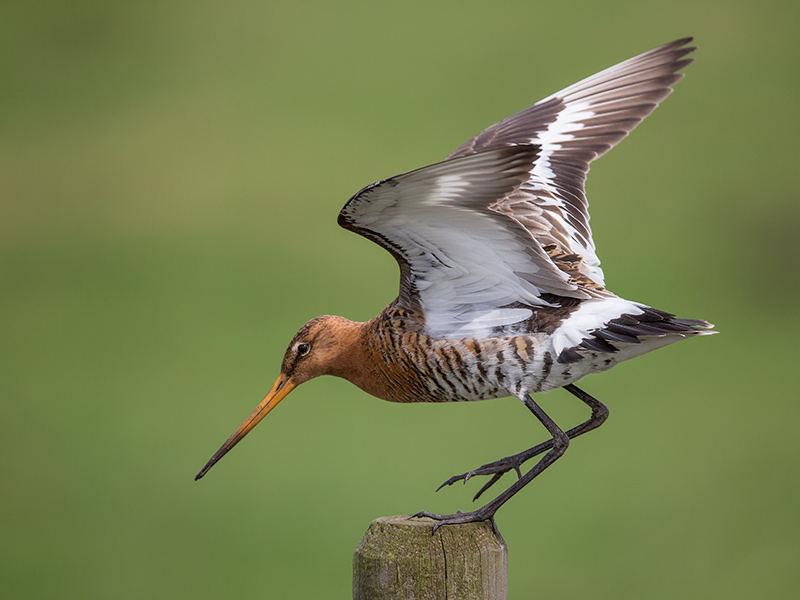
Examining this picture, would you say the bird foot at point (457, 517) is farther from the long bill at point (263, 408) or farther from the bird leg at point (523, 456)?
the long bill at point (263, 408)

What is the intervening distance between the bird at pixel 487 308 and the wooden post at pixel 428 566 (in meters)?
0.20

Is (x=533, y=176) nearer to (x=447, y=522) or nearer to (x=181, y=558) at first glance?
(x=447, y=522)

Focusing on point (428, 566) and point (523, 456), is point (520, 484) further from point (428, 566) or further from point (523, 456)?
point (428, 566)

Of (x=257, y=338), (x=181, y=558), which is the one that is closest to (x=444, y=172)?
(x=181, y=558)

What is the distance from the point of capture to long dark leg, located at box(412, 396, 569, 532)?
392 centimetres

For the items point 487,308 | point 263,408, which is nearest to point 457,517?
point 487,308

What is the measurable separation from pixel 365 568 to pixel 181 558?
6896 mm

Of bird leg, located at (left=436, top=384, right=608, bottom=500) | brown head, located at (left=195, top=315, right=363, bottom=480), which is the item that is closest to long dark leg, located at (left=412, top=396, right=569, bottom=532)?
bird leg, located at (left=436, top=384, right=608, bottom=500)

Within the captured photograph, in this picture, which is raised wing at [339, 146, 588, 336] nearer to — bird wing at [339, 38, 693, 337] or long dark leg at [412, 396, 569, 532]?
bird wing at [339, 38, 693, 337]

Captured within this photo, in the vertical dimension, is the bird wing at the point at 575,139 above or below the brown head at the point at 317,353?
above

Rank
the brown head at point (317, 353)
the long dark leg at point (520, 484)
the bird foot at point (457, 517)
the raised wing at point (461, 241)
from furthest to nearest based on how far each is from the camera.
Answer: the brown head at point (317, 353)
the raised wing at point (461, 241)
the long dark leg at point (520, 484)
the bird foot at point (457, 517)

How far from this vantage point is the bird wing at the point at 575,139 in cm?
539

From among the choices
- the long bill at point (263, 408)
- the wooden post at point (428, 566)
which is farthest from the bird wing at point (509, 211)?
the wooden post at point (428, 566)

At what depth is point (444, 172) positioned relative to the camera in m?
4.12
